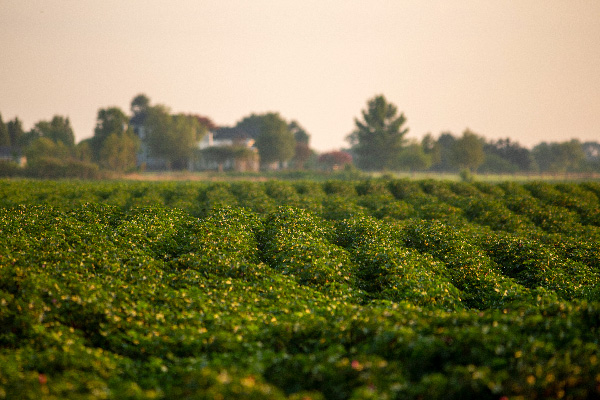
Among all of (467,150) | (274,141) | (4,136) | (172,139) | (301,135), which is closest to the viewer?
(172,139)

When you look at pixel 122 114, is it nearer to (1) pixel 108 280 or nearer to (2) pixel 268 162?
(2) pixel 268 162

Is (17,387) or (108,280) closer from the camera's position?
(17,387)

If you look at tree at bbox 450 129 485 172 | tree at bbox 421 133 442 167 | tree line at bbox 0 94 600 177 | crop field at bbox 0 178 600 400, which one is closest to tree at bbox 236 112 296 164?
tree line at bbox 0 94 600 177

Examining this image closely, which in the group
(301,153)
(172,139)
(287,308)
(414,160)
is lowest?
(287,308)

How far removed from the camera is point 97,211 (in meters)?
23.9

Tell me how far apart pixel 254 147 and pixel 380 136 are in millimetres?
36742

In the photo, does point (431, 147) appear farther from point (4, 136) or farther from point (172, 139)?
point (4, 136)

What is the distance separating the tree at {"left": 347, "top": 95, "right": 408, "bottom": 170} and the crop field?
100 meters

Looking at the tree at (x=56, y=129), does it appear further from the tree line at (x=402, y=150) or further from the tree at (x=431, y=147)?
the tree at (x=431, y=147)

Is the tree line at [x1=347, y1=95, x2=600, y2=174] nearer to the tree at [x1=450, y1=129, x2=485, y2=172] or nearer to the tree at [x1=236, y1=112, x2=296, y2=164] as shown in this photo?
the tree at [x1=450, y1=129, x2=485, y2=172]

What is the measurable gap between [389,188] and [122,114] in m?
84.7

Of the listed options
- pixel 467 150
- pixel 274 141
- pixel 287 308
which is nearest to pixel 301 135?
pixel 274 141

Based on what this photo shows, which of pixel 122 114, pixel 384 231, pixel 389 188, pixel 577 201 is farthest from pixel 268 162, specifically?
pixel 384 231

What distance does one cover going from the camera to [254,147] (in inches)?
4823
